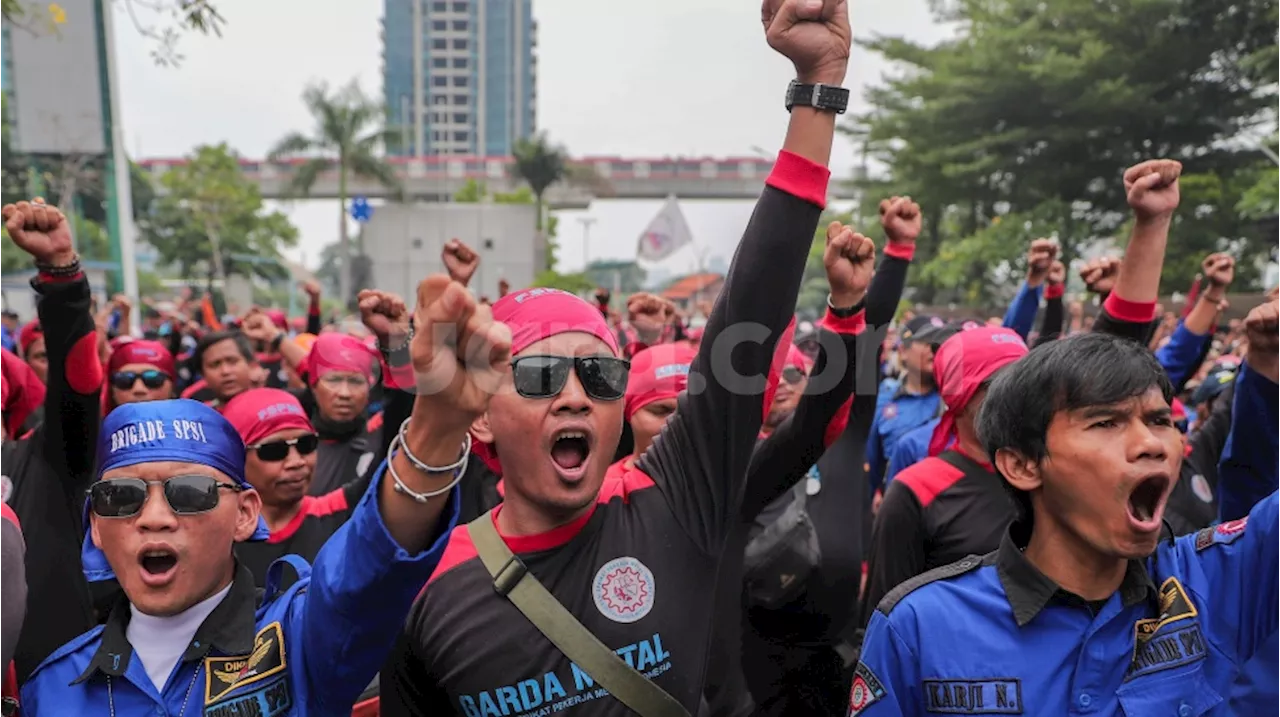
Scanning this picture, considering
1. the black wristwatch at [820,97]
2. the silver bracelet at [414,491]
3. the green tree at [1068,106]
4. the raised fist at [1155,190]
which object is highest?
the green tree at [1068,106]

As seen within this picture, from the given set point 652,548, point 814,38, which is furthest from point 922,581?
point 814,38

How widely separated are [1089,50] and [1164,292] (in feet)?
15.6

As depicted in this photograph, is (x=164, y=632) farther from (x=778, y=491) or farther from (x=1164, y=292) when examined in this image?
(x=1164, y=292)

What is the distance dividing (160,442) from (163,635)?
0.42m

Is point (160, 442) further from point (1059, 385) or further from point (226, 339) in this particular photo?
point (226, 339)

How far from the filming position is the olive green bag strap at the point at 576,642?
6.31ft

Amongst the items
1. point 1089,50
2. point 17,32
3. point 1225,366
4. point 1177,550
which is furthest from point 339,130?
point 1177,550

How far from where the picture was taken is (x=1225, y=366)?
18.1 ft

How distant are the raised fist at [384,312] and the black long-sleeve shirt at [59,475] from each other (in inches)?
36.2

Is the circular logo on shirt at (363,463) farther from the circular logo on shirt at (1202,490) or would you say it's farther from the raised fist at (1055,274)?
the circular logo on shirt at (1202,490)

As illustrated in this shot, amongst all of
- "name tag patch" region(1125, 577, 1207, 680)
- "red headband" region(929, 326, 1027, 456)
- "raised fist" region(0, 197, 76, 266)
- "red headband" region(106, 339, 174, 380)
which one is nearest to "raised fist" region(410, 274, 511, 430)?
"name tag patch" region(1125, 577, 1207, 680)

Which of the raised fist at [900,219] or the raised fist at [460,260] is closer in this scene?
the raised fist at [900,219]

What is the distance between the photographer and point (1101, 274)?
3.67 m

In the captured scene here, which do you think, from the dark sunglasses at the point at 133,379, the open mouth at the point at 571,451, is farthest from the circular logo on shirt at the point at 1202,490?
the dark sunglasses at the point at 133,379
